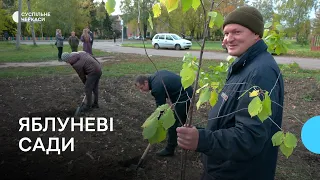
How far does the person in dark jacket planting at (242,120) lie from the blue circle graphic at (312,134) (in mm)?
→ 155

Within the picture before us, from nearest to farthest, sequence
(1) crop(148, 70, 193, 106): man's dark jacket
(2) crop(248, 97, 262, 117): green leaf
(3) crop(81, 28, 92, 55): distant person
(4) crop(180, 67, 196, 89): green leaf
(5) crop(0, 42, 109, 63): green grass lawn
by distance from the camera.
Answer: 1. (2) crop(248, 97, 262, 117): green leaf
2. (4) crop(180, 67, 196, 89): green leaf
3. (1) crop(148, 70, 193, 106): man's dark jacket
4. (3) crop(81, 28, 92, 55): distant person
5. (5) crop(0, 42, 109, 63): green grass lawn

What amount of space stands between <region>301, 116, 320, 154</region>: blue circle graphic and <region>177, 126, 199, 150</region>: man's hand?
499 mm

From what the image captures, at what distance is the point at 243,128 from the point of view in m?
1.21

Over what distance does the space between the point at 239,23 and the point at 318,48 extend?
22.1 m

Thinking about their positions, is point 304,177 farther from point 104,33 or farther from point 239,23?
point 104,33

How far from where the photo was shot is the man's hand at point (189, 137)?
119cm

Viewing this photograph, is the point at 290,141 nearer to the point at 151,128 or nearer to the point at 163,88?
the point at 151,128

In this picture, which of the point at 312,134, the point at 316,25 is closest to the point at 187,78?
the point at 312,134

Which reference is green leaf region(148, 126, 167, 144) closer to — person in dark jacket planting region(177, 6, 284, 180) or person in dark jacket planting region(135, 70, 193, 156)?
person in dark jacket planting region(177, 6, 284, 180)

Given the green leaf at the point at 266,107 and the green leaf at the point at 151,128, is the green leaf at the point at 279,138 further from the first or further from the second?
the green leaf at the point at 151,128

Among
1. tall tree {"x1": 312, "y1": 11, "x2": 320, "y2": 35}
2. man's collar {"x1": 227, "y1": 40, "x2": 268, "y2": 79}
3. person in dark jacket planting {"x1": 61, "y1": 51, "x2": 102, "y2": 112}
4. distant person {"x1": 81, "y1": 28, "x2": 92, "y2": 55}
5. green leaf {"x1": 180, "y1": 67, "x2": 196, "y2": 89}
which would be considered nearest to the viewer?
green leaf {"x1": 180, "y1": 67, "x2": 196, "y2": 89}

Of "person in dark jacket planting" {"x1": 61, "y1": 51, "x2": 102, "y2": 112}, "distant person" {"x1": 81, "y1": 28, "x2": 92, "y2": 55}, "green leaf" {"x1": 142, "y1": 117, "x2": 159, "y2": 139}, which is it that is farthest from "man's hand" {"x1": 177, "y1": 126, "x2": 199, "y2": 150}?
"distant person" {"x1": 81, "y1": 28, "x2": 92, "y2": 55}

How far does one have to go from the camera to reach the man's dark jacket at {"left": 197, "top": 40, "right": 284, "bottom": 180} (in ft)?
3.89

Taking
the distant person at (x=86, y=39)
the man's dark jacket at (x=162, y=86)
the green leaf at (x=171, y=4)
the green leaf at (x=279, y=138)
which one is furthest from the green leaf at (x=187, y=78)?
the distant person at (x=86, y=39)
